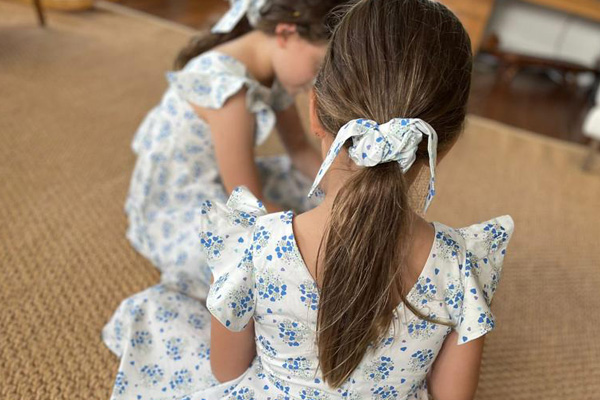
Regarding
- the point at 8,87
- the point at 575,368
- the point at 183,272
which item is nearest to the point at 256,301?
the point at 183,272

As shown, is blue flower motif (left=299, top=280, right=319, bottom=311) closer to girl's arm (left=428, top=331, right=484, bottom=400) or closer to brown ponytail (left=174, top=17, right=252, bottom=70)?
girl's arm (left=428, top=331, right=484, bottom=400)

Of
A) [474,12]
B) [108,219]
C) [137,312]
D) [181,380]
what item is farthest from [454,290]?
[474,12]

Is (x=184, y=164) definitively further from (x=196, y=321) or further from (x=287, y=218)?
(x=287, y=218)

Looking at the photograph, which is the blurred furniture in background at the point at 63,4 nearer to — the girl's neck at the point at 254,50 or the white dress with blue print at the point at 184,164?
the white dress with blue print at the point at 184,164

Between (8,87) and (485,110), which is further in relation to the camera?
(485,110)

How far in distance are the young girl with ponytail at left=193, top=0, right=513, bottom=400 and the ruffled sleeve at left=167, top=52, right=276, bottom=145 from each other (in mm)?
358

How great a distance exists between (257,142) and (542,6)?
2596mm

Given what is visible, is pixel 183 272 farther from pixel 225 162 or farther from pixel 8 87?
pixel 8 87

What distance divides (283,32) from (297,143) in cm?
31

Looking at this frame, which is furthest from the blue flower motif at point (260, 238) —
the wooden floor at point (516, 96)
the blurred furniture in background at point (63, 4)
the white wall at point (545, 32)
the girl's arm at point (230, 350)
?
the white wall at point (545, 32)

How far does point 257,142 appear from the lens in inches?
43.2

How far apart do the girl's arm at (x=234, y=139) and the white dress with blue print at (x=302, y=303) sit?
12.4 inches

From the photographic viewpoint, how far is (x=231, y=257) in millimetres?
682

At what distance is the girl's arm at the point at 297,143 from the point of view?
125 cm
